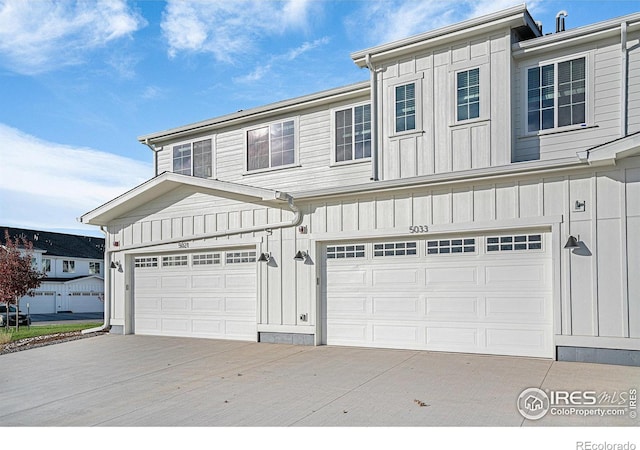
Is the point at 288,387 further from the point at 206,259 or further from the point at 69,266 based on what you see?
the point at 69,266

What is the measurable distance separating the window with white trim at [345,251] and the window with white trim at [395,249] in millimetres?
329

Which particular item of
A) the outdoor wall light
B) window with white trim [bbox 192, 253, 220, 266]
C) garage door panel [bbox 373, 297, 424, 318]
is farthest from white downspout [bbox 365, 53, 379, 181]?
window with white trim [bbox 192, 253, 220, 266]

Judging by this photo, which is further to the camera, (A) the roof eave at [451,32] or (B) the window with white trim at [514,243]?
(A) the roof eave at [451,32]

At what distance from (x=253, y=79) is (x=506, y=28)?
592 cm

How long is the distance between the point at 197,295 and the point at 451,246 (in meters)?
6.18

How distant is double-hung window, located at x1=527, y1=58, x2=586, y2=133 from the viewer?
922 cm

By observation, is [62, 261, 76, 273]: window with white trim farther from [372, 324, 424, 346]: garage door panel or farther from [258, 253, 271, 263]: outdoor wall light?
[372, 324, 424, 346]: garage door panel

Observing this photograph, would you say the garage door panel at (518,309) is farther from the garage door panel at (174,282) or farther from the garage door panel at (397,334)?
the garage door panel at (174,282)

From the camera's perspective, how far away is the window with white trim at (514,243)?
8.38 meters

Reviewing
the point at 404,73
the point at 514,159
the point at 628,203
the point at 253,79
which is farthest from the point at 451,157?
the point at 253,79

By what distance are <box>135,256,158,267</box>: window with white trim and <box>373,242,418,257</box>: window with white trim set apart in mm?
6088

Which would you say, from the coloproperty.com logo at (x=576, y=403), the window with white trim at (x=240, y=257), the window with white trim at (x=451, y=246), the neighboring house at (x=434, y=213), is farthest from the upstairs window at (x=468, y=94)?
the coloproperty.com logo at (x=576, y=403)

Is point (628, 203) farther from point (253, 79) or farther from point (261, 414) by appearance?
point (253, 79)

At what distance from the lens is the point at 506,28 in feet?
31.4
